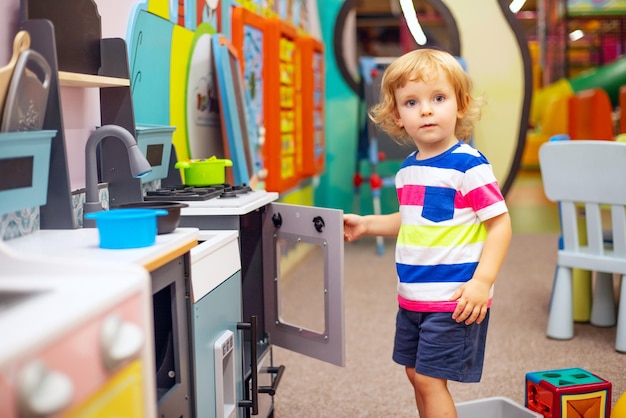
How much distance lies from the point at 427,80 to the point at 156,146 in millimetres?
844

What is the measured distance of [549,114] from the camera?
681cm

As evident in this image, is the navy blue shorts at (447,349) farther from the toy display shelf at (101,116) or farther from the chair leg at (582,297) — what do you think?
the chair leg at (582,297)

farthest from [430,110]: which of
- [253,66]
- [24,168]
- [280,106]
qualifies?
[280,106]

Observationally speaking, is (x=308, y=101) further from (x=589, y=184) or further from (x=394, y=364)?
(x=394, y=364)

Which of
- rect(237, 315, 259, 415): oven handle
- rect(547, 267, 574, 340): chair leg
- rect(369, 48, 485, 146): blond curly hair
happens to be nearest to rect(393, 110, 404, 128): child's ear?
rect(369, 48, 485, 146): blond curly hair

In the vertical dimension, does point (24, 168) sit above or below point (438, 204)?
above

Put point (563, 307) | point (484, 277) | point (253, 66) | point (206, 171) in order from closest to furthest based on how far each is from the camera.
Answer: point (484, 277) → point (206, 171) → point (563, 307) → point (253, 66)

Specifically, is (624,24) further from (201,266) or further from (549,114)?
(201,266)

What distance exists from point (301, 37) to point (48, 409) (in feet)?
11.8

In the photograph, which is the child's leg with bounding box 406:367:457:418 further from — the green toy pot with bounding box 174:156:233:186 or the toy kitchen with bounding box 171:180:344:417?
the green toy pot with bounding box 174:156:233:186

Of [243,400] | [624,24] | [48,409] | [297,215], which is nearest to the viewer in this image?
[48,409]

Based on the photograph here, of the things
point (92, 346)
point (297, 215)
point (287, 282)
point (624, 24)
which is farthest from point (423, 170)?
point (624, 24)

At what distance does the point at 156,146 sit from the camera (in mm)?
2088

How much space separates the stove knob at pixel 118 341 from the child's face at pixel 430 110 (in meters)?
0.88
